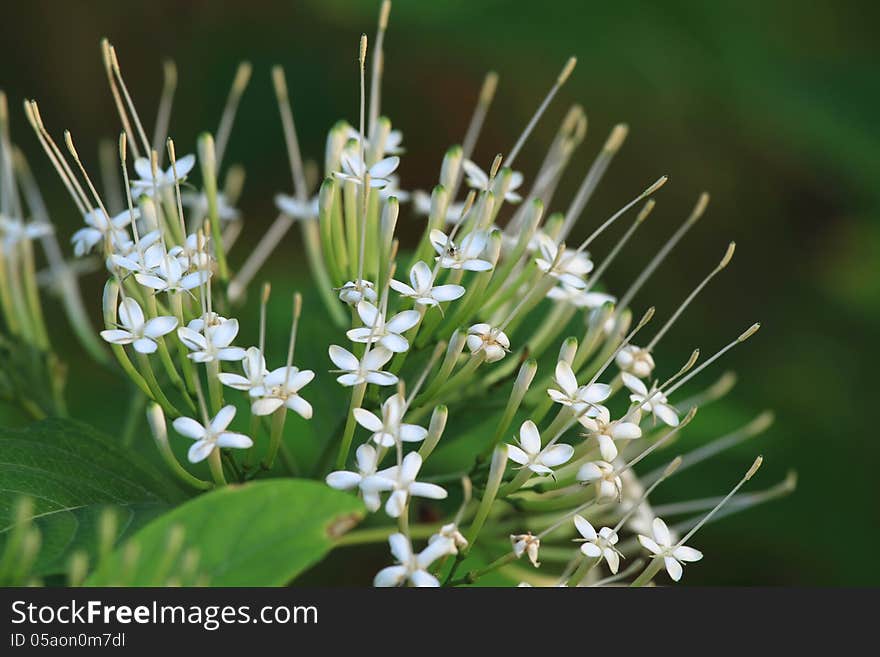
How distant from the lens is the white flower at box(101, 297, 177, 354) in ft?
3.27

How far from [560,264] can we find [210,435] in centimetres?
45

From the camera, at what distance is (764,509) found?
2020mm

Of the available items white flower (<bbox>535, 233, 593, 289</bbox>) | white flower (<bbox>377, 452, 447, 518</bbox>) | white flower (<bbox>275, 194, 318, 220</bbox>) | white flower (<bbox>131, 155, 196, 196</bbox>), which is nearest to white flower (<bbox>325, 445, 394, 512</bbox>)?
white flower (<bbox>377, 452, 447, 518</bbox>)

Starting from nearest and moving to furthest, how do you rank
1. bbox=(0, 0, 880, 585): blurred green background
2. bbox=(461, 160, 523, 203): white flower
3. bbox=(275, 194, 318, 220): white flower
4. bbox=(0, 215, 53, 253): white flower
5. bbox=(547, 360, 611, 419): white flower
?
bbox=(547, 360, 611, 419): white flower < bbox=(461, 160, 523, 203): white flower < bbox=(0, 215, 53, 253): white flower < bbox=(275, 194, 318, 220): white flower < bbox=(0, 0, 880, 585): blurred green background

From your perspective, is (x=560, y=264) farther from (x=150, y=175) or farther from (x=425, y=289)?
(x=150, y=175)

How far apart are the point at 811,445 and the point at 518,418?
106cm

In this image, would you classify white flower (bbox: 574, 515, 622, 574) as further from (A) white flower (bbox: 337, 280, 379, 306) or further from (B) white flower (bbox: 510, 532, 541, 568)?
(A) white flower (bbox: 337, 280, 379, 306)

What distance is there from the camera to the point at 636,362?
3.90ft

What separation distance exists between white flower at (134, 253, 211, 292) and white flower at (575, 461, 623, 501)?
0.41 metres

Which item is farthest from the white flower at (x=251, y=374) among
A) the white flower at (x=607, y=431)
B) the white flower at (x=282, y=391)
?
the white flower at (x=607, y=431)

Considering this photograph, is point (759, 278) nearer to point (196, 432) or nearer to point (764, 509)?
point (764, 509)

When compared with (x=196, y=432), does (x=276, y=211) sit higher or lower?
higher

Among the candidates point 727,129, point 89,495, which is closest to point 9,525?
point 89,495

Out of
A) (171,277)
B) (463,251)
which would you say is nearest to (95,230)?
(171,277)
